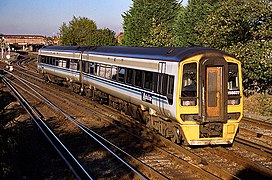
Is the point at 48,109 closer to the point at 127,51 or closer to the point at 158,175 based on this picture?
the point at 127,51

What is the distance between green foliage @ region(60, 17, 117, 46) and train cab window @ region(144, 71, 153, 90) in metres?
34.0

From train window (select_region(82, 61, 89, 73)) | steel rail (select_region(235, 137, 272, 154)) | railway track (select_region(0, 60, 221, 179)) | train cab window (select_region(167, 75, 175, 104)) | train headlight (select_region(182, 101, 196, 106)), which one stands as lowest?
railway track (select_region(0, 60, 221, 179))

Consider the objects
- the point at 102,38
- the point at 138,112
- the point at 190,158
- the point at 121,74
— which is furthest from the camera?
the point at 102,38

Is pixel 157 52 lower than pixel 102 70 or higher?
higher

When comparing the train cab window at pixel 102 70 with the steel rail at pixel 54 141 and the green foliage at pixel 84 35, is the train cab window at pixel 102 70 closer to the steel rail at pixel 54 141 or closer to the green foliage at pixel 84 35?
the steel rail at pixel 54 141

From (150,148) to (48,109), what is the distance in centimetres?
914

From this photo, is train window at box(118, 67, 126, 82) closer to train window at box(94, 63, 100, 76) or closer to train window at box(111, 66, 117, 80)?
train window at box(111, 66, 117, 80)

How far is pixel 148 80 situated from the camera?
13.0 m

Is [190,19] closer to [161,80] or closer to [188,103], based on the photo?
[161,80]

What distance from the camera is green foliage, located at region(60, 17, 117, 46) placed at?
4712cm

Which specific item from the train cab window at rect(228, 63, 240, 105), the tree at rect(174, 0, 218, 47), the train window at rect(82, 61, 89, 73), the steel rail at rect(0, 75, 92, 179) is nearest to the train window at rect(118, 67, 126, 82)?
the steel rail at rect(0, 75, 92, 179)

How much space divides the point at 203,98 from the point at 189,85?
1.74ft

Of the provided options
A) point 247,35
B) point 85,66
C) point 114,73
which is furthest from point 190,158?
point 85,66

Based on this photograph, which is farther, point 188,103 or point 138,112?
point 138,112
